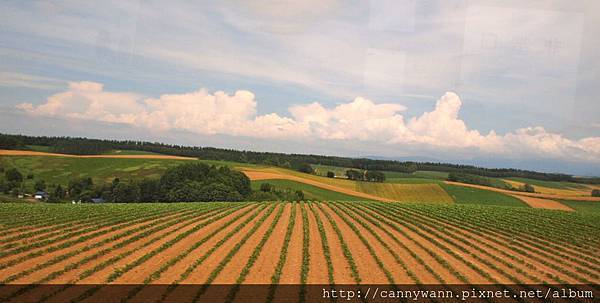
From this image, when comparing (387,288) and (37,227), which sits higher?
(387,288)

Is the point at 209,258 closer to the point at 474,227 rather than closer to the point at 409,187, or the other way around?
the point at 474,227

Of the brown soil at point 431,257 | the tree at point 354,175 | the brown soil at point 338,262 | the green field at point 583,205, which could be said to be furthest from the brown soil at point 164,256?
the tree at point 354,175

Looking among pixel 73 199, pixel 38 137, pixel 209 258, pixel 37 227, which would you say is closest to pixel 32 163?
pixel 73 199

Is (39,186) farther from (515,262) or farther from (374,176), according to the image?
(515,262)

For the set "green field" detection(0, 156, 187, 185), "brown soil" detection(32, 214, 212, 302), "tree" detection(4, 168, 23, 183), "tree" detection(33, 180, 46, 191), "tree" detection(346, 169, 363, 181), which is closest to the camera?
"brown soil" detection(32, 214, 212, 302)

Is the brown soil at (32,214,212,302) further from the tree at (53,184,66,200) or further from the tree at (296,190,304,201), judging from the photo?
the tree at (53,184,66,200)

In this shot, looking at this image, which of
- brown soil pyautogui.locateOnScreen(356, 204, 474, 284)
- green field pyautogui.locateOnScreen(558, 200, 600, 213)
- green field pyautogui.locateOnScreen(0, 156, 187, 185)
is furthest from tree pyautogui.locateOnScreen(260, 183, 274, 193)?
green field pyautogui.locateOnScreen(558, 200, 600, 213)

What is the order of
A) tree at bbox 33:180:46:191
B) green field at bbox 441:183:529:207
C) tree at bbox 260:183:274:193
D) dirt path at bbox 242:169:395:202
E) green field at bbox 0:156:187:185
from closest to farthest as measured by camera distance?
green field at bbox 441:183:529:207, dirt path at bbox 242:169:395:202, tree at bbox 33:180:46:191, tree at bbox 260:183:274:193, green field at bbox 0:156:187:185
